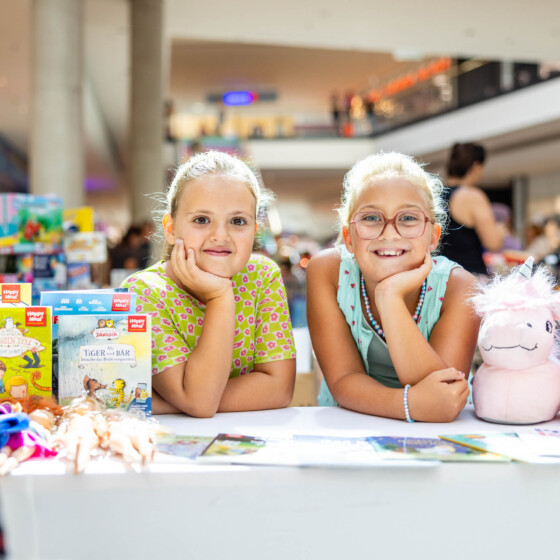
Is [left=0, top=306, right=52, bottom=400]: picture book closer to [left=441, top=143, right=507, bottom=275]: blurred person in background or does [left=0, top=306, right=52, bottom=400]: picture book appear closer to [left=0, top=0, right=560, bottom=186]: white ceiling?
[left=441, top=143, right=507, bottom=275]: blurred person in background

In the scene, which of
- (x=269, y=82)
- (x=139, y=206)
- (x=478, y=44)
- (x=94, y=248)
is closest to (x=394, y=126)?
(x=269, y=82)

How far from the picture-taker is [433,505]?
986 mm

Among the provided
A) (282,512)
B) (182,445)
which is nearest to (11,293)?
(182,445)

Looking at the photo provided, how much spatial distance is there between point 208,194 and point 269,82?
66.4 feet

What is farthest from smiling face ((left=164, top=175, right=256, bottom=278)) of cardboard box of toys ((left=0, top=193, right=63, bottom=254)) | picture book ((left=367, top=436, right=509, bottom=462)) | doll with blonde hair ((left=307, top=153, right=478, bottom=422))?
cardboard box of toys ((left=0, top=193, right=63, bottom=254))

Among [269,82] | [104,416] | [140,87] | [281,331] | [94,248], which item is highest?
[269,82]

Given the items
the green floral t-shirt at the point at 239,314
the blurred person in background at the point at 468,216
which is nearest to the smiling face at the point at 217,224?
the green floral t-shirt at the point at 239,314

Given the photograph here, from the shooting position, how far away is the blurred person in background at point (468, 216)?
3.45 meters

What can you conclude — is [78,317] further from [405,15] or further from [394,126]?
[394,126]

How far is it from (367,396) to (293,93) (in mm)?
21527

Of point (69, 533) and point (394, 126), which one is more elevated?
point (394, 126)

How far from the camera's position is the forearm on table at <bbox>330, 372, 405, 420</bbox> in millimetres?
1331

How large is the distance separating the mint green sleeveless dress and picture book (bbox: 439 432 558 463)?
43 cm

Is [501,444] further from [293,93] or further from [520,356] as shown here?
[293,93]
